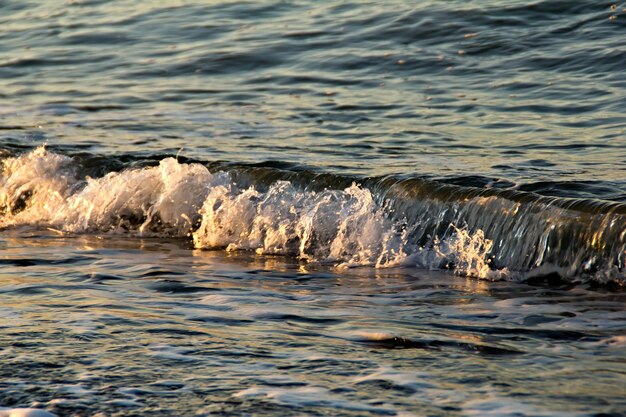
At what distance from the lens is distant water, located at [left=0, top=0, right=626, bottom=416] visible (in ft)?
16.0

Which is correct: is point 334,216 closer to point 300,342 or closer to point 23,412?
point 300,342

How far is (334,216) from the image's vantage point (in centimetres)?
836

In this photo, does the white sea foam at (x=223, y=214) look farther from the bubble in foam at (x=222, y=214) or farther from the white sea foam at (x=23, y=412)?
the white sea foam at (x=23, y=412)

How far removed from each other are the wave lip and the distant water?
18 millimetres

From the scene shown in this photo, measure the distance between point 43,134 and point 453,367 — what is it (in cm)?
809

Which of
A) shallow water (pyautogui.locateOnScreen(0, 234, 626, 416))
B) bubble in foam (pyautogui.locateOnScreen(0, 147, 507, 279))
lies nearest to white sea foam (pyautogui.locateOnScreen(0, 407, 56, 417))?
shallow water (pyautogui.locateOnScreen(0, 234, 626, 416))

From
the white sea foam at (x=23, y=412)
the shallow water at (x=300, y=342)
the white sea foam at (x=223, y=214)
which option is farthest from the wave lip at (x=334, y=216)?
the white sea foam at (x=23, y=412)

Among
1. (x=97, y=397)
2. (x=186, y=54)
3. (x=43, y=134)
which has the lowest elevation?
(x=97, y=397)

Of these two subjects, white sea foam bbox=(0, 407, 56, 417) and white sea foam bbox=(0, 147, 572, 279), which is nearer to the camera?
white sea foam bbox=(0, 407, 56, 417)

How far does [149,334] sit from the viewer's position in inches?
220

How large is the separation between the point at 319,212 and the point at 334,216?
13cm

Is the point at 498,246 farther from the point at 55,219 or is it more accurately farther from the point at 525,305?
the point at 55,219

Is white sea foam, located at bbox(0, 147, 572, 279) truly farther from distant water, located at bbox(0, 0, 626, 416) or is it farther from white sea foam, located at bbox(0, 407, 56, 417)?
white sea foam, located at bbox(0, 407, 56, 417)

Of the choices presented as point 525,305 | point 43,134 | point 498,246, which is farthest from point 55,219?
point 525,305
